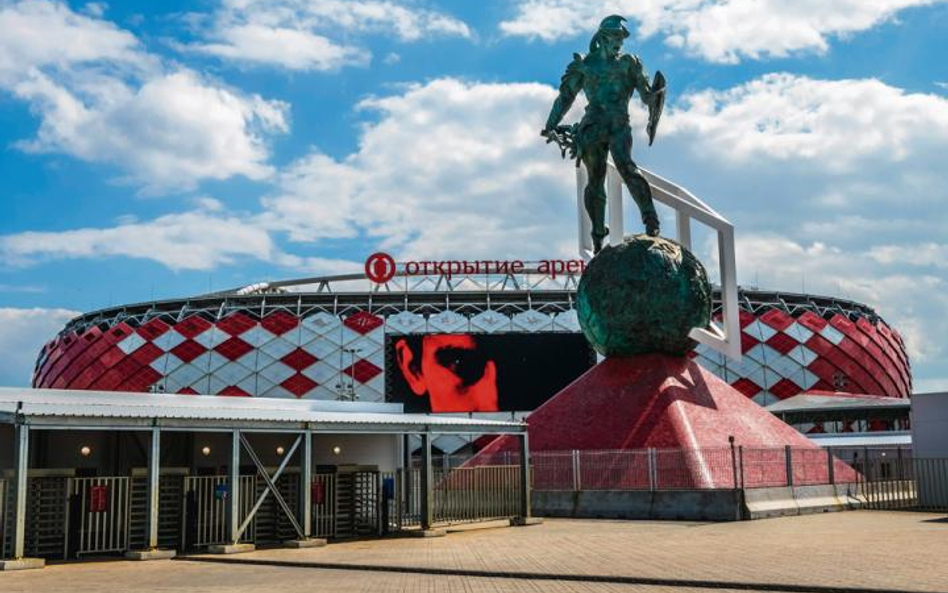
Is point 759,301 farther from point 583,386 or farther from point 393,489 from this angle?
point 393,489

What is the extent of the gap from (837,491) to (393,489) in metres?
11.6

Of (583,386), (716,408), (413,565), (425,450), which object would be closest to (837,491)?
(716,408)

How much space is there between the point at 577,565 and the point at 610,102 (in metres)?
18.0

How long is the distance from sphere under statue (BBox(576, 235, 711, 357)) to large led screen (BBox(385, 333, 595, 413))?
30289 mm

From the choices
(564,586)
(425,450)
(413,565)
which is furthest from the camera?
(425,450)

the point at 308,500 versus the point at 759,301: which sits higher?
the point at 759,301

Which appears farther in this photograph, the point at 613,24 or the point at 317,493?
the point at 613,24

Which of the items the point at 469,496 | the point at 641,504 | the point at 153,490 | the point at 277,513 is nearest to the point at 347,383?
the point at 469,496

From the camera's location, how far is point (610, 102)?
1181 inches

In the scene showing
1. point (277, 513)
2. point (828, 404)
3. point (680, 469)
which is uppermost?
point (828, 404)

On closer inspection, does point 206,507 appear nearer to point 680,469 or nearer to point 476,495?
point 476,495

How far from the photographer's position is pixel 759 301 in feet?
236

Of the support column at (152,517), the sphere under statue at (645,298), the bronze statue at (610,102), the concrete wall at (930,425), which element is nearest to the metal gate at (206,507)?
the support column at (152,517)

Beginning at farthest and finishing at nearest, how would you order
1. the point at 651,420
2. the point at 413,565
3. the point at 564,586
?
1. the point at 651,420
2. the point at 413,565
3. the point at 564,586
